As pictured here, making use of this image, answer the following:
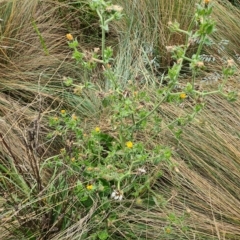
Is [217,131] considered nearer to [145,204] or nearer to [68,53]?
[145,204]

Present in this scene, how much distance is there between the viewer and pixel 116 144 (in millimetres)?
1838

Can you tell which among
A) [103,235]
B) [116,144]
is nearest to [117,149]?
[116,144]

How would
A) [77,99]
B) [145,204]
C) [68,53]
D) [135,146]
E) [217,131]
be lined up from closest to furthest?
[135,146], [145,204], [217,131], [77,99], [68,53]

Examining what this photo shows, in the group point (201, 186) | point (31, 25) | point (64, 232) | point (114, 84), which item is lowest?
point (31, 25)

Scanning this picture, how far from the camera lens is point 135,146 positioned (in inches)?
67.6

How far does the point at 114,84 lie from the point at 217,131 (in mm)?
535

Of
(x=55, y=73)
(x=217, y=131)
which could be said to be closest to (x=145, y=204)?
(x=217, y=131)

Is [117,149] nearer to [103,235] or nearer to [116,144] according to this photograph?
[116,144]

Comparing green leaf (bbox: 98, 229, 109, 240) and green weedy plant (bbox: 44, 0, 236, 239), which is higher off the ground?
green weedy plant (bbox: 44, 0, 236, 239)

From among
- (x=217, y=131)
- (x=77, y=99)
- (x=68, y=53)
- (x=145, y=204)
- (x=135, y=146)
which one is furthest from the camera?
(x=68, y=53)

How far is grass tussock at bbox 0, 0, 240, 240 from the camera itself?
5.76 ft

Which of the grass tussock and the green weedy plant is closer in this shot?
the green weedy plant

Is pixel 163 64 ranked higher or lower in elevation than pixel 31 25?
higher

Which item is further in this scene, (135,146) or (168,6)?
(168,6)
